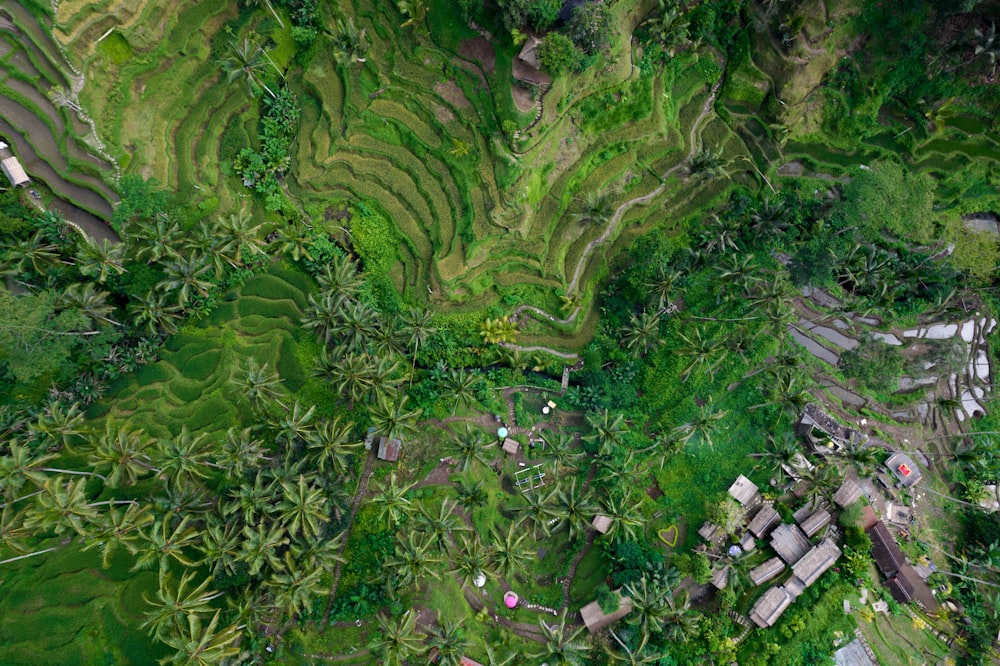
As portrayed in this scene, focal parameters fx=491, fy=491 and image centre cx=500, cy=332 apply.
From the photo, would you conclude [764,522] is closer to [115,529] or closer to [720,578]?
[720,578]

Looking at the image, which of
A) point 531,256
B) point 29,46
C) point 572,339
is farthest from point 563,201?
point 29,46

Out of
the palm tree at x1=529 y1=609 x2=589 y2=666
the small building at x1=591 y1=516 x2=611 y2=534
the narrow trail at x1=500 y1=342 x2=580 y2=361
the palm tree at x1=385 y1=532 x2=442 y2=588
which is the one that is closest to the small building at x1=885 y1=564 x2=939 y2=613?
the small building at x1=591 y1=516 x2=611 y2=534

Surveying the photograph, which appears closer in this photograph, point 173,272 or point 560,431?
point 173,272

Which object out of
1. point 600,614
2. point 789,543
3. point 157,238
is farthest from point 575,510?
point 157,238

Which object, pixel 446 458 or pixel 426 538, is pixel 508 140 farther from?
pixel 426 538

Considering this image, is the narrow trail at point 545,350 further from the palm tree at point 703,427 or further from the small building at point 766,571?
the small building at point 766,571

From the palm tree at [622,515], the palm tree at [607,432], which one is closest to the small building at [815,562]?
the palm tree at [622,515]
